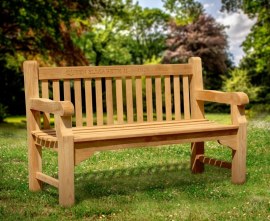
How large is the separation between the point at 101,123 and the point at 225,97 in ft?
5.01

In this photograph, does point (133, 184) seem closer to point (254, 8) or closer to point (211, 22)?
point (254, 8)

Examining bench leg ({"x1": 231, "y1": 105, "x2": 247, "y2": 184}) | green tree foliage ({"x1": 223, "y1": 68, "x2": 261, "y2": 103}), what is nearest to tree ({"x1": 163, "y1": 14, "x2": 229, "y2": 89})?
green tree foliage ({"x1": 223, "y1": 68, "x2": 261, "y2": 103})

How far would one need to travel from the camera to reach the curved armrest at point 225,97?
685 centimetres

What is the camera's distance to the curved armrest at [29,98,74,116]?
5.74m

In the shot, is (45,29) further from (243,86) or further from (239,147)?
(239,147)

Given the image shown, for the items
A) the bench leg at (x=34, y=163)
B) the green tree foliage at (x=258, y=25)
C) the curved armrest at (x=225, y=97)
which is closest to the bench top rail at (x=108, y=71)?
the curved armrest at (x=225, y=97)

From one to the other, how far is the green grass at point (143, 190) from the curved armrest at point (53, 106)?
0.96m

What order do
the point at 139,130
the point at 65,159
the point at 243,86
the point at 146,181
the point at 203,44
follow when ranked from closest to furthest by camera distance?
the point at 65,159, the point at 139,130, the point at 146,181, the point at 243,86, the point at 203,44

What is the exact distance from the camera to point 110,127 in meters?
6.76

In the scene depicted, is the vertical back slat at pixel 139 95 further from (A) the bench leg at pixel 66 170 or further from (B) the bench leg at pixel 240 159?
(A) the bench leg at pixel 66 170

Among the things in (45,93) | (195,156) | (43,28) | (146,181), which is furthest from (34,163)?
(43,28)

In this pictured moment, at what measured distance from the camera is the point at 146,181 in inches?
287

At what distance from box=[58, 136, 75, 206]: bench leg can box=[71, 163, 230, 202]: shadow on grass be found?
0.33m

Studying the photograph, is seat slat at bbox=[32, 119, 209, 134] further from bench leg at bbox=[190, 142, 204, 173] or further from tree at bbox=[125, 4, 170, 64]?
tree at bbox=[125, 4, 170, 64]
